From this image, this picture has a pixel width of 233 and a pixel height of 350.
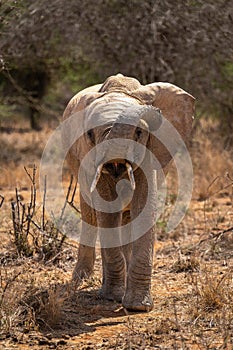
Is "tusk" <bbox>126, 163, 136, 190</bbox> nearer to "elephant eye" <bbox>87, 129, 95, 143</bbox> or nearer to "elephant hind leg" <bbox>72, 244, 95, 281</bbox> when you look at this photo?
"elephant eye" <bbox>87, 129, 95, 143</bbox>

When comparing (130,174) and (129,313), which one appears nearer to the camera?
(130,174)

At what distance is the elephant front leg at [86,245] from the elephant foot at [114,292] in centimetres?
55

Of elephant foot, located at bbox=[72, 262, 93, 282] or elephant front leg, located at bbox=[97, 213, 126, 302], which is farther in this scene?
elephant foot, located at bbox=[72, 262, 93, 282]

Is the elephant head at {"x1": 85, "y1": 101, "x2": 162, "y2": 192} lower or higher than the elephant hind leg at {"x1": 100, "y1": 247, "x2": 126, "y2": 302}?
higher

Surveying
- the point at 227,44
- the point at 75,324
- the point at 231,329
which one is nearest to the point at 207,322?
the point at 231,329

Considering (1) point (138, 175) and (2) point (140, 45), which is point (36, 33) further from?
(1) point (138, 175)

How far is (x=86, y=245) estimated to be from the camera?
5.60 m

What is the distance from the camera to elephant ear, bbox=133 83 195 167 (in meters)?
4.71

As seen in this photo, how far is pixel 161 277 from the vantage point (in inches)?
222

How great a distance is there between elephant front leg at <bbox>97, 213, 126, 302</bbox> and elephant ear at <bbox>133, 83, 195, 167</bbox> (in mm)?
512

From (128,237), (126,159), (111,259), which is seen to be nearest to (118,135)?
(126,159)

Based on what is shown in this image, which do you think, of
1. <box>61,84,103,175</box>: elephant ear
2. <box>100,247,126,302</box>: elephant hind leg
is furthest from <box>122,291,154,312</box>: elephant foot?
<box>61,84,103,175</box>: elephant ear

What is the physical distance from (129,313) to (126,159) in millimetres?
1055

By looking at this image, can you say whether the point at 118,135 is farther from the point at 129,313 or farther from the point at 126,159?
the point at 129,313
